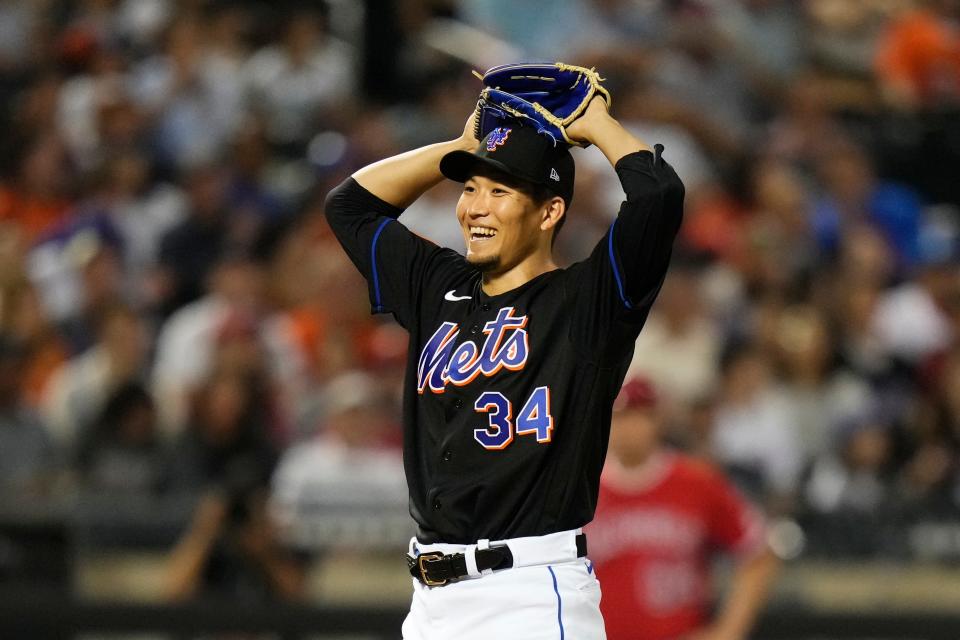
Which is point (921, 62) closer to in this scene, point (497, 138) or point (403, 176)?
point (403, 176)

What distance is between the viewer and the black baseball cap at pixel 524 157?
3.56m

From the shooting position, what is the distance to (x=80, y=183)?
31.1ft

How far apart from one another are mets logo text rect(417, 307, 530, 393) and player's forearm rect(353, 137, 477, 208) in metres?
0.46

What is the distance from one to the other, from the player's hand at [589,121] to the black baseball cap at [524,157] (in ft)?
0.28

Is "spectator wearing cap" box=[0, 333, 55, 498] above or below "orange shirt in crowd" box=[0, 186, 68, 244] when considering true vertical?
below

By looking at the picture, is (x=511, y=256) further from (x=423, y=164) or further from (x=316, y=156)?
(x=316, y=156)

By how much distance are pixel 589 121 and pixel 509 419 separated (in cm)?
69

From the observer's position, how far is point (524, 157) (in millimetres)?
3570

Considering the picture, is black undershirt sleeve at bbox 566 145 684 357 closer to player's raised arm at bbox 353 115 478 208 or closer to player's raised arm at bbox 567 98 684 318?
player's raised arm at bbox 567 98 684 318

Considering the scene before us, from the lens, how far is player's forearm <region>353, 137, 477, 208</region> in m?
3.98

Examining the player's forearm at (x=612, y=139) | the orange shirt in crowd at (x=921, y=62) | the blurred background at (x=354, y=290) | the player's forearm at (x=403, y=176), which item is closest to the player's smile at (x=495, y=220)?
the player's forearm at (x=612, y=139)

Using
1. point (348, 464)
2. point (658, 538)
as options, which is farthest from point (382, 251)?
point (348, 464)

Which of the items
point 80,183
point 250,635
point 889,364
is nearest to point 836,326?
point 889,364

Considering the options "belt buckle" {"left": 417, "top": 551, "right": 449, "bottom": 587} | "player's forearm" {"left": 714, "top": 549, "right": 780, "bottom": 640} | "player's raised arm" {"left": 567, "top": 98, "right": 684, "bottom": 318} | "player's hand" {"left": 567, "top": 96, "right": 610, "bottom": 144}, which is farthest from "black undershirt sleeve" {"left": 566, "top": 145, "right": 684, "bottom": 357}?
"player's forearm" {"left": 714, "top": 549, "right": 780, "bottom": 640}
